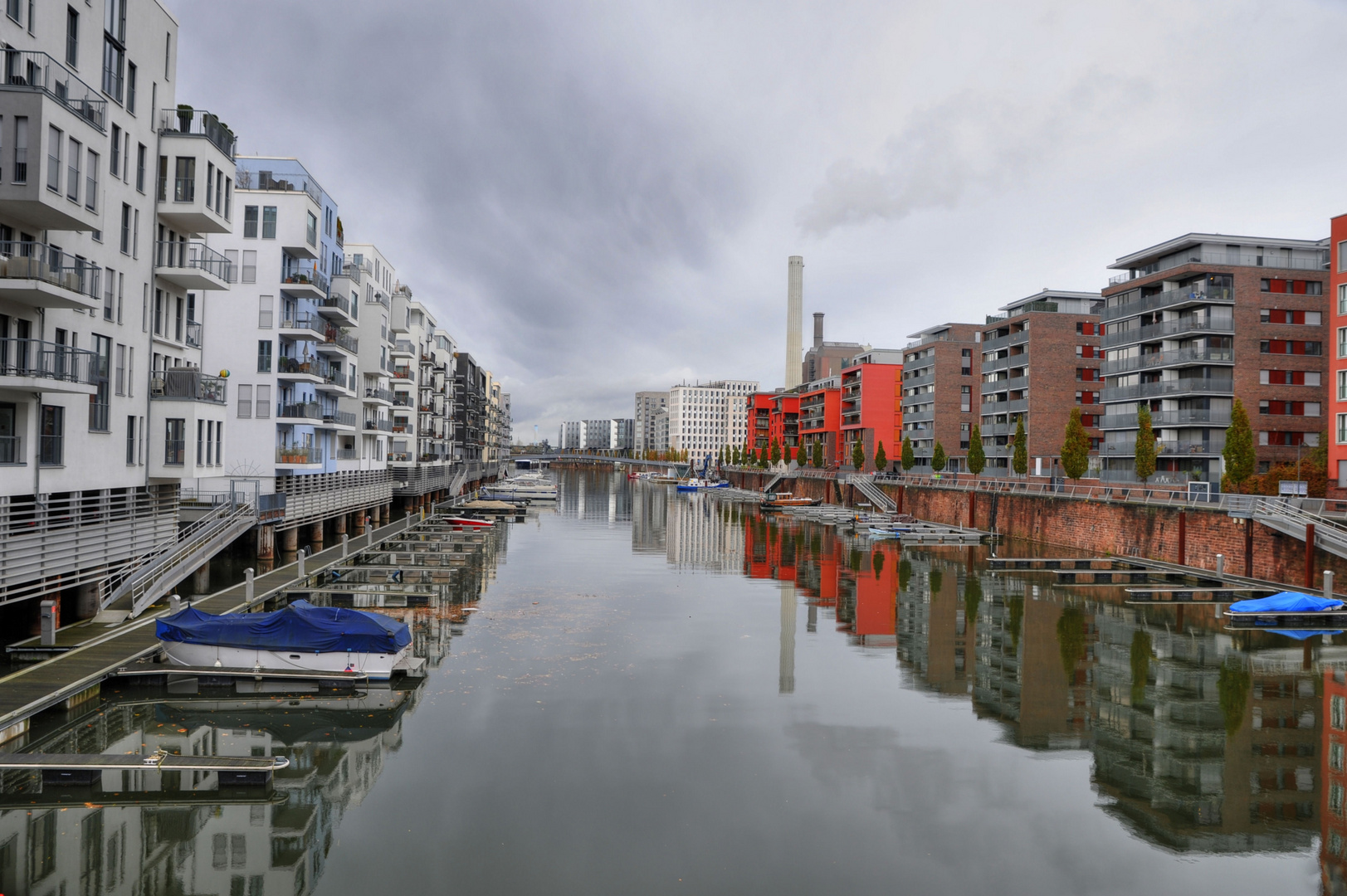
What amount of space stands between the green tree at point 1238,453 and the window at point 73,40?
Answer: 2554 inches

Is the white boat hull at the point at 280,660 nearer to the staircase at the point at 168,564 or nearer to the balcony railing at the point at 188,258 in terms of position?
the staircase at the point at 168,564

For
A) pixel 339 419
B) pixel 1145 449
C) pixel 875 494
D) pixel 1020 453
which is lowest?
pixel 875 494

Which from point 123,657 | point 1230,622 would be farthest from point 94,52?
point 1230,622

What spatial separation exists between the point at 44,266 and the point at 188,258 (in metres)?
12.1

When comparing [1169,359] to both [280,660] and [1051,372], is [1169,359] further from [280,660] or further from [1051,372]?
[280,660]

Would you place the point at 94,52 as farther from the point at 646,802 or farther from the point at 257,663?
the point at 646,802

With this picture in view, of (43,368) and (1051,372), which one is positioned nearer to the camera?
(43,368)

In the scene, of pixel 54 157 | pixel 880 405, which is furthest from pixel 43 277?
pixel 880 405

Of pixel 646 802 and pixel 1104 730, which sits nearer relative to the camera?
pixel 646 802

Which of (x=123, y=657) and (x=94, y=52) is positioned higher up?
(x=94, y=52)

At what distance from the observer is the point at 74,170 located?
25.7m

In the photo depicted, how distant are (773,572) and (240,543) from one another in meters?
33.7

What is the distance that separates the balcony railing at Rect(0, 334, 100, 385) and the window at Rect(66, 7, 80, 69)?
9520 millimetres

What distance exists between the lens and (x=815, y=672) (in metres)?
30.3
